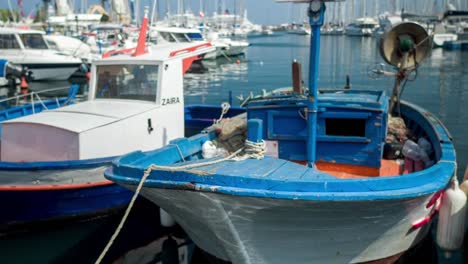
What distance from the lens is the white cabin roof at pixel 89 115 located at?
7629 mm

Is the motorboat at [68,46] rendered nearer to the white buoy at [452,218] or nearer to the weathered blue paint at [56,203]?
the weathered blue paint at [56,203]

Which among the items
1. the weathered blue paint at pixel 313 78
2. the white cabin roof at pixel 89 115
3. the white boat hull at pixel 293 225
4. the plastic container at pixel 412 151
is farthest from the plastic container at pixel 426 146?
the white cabin roof at pixel 89 115

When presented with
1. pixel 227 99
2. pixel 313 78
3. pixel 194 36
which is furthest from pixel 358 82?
pixel 313 78

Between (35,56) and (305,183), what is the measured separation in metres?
25.4

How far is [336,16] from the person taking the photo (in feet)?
387

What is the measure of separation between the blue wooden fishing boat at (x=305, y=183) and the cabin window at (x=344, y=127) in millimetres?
14

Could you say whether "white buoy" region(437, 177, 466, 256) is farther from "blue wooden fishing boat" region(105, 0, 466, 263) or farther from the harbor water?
the harbor water

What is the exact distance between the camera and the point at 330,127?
275 inches

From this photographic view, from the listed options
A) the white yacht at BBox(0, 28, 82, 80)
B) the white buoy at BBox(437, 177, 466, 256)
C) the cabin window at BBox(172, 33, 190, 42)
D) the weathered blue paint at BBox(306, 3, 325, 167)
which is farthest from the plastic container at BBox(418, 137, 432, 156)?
the cabin window at BBox(172, 33, 190, 42)

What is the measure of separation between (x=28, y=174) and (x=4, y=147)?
104cm

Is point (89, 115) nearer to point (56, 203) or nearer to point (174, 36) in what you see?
point (56, 203)

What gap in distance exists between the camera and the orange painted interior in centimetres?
670

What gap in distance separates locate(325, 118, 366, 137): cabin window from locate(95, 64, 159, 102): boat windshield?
3.32 meters

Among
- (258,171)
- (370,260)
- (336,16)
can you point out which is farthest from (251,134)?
(336,16)
